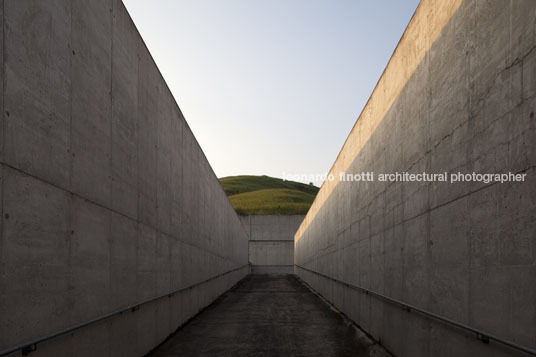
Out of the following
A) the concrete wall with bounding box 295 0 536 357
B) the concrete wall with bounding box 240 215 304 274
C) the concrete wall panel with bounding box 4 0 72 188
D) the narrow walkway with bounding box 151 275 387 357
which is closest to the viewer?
the concrete wall panel with bounding box 4 0 72 188

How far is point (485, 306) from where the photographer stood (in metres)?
3.82

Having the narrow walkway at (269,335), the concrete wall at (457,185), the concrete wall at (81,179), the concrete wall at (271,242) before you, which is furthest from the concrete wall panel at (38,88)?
the concrete wall at (271,242)

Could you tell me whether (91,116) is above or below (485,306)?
above

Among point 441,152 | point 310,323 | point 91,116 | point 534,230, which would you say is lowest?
point 310,323

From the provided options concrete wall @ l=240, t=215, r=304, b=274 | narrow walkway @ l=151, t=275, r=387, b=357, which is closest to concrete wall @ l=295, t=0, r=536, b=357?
narrow walkway @ l=151, t=275, r=387, b=357

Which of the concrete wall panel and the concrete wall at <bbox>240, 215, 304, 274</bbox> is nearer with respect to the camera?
the concrete wall panel

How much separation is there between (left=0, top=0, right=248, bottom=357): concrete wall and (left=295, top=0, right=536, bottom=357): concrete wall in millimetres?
3880

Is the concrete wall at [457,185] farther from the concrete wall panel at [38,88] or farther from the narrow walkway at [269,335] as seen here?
the concrete wall panel at [38,88]

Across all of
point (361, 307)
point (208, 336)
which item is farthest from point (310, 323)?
point (208, 336)

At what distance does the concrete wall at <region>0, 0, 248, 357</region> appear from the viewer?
128 inches

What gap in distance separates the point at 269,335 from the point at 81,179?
18.2 feet

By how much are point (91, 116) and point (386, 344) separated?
580 centimetres

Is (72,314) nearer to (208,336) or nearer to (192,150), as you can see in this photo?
(208,336)

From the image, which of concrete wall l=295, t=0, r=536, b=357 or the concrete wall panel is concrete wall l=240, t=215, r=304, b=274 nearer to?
concrete wall l=295, t=0, r=536, b=357
